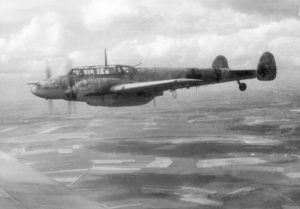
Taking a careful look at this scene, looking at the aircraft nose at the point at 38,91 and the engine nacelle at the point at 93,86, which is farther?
the aircraft nose at the point at 38,91

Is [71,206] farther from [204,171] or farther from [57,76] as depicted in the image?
[204,171]

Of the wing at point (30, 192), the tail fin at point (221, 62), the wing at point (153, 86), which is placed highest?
the tail fin at point (221, 62)

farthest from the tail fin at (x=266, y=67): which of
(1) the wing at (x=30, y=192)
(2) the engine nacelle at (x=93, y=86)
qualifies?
(1) the wing at (x=30, y=192)

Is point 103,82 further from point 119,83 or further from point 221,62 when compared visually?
point 221,62

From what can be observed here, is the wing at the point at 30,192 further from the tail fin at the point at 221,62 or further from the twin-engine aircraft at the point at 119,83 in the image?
the tail fin at the point at 221,62

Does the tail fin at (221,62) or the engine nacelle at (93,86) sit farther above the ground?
the tail fin at (221,62)

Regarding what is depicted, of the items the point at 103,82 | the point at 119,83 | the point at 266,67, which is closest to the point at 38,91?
the point at 103,82

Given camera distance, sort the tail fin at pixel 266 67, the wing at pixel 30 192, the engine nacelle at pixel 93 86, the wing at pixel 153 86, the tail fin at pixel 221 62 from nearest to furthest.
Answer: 1. the wing at pixel 30 192
2. the wing at pixel 153 86
3. the engine nacelle at pixel 93 86
4. the tail fin at pixel 266 67
5. the tail fin at pixel 221 62

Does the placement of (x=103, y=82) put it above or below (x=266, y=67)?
below

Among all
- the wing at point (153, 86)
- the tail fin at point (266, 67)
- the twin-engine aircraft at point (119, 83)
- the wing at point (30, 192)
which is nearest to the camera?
the wing at point (30, 192)
